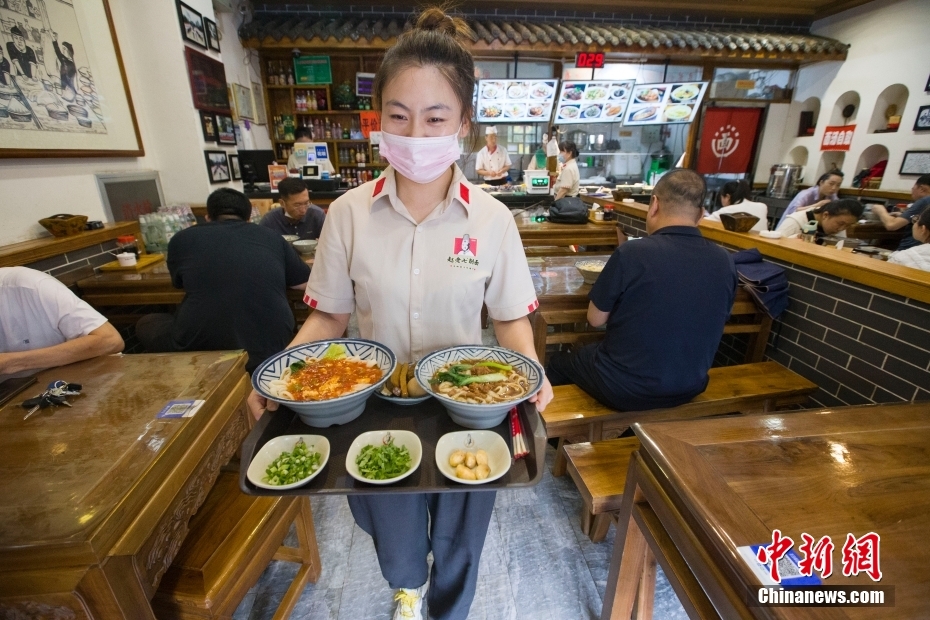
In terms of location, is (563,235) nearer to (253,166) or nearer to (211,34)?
(253,166)

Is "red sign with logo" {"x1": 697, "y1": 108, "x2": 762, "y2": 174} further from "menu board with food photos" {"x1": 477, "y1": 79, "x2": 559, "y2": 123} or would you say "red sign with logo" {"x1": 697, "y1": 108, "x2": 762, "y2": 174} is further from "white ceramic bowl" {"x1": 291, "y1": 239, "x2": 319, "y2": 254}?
"white ceramic bowl" {"x1": 291, "y1": 239, "x2": 319, "y2": 254}

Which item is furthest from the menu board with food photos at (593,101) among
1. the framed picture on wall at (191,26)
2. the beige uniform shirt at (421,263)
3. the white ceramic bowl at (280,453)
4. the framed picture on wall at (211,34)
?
the white ceramic bowl at (280,453)

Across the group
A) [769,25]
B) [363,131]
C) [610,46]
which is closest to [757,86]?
[769,25]

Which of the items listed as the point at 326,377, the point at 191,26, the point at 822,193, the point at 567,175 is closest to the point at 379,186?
the point at 326,377

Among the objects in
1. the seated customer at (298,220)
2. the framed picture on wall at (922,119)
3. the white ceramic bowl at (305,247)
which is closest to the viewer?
the white ceramic bowl at (305,247)

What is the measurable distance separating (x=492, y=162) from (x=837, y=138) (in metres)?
6.11

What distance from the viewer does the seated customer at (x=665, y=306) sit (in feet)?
6.31

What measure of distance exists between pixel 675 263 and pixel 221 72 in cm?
511

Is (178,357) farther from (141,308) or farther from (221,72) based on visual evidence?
(221,72)

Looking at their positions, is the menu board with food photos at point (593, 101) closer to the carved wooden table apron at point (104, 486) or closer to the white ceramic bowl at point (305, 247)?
the white ceramic bowl at point (305, 247)

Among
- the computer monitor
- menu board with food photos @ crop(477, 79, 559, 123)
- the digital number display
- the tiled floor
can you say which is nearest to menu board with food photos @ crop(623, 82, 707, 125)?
the digital number display

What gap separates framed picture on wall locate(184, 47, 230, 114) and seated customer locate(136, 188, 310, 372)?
257 centimetres

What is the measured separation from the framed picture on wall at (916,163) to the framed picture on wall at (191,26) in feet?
31.6
